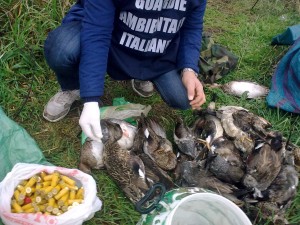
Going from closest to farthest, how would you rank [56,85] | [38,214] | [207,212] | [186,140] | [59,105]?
1. [38,214]
2. [207,212]
3. [186,140]
4. [59,105]
5. [56,85]

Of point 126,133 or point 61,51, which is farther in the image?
point 126,133

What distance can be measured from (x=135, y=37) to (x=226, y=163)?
0.94m

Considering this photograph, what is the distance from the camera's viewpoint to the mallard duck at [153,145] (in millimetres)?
2621

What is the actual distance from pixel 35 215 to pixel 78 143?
84 centimetres

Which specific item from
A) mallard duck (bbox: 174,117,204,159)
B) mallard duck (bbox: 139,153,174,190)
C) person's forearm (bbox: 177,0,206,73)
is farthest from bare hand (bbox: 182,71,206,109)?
mallard duck (bbox: 139,153,174,190)

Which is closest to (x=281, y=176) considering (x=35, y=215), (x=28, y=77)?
(x=35, y=215)

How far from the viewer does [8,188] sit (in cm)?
219

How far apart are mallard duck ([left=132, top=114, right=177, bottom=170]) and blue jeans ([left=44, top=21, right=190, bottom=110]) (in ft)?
0.81

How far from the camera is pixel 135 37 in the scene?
96.4 inches

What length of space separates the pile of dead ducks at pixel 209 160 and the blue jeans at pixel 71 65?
0.20 meters

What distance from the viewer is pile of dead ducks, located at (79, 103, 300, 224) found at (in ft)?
8.21

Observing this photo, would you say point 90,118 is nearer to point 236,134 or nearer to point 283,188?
point 236,134

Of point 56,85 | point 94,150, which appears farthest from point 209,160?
point 56,85

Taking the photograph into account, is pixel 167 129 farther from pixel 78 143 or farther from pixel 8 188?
pixel 8 188
